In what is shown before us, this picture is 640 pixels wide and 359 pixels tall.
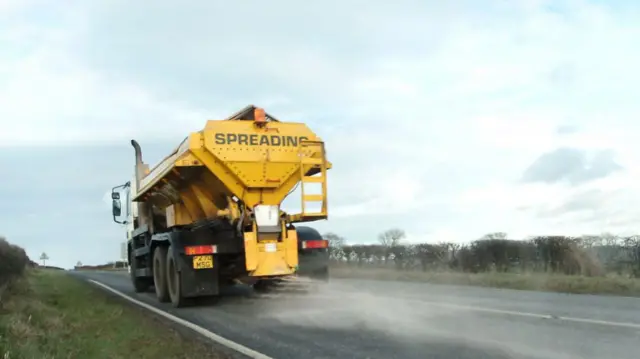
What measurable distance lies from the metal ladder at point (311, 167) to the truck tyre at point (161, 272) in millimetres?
3778

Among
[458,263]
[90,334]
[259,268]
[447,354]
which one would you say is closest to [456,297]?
[259,268]

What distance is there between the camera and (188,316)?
440 inches

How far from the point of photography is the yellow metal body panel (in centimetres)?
1137

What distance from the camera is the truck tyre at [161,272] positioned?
13680 mm

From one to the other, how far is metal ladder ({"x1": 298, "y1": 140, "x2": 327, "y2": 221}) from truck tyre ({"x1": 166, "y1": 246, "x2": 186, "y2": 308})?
276 cm

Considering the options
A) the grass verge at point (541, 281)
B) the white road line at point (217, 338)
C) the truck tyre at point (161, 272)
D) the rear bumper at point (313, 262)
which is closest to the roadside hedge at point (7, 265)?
the truck tyre at point (161, 272)

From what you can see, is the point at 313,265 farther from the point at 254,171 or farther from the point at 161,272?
the point at 161,272

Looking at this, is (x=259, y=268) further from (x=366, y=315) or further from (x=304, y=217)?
(x=366, y=315)

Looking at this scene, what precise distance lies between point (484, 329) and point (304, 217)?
4524 millimetres

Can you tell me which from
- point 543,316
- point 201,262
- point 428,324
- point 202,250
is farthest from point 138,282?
point 543,316

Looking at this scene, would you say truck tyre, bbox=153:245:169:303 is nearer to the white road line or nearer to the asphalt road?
the asphalt road

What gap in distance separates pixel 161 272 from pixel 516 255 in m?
11.1

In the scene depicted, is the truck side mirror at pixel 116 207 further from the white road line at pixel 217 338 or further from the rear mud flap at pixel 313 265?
the rear mud flap at pixel 313 265

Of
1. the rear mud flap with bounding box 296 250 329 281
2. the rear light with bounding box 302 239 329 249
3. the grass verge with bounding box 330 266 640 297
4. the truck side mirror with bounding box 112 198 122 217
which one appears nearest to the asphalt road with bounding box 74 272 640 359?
the rear mud flap with bounding box 296 250 329 281
